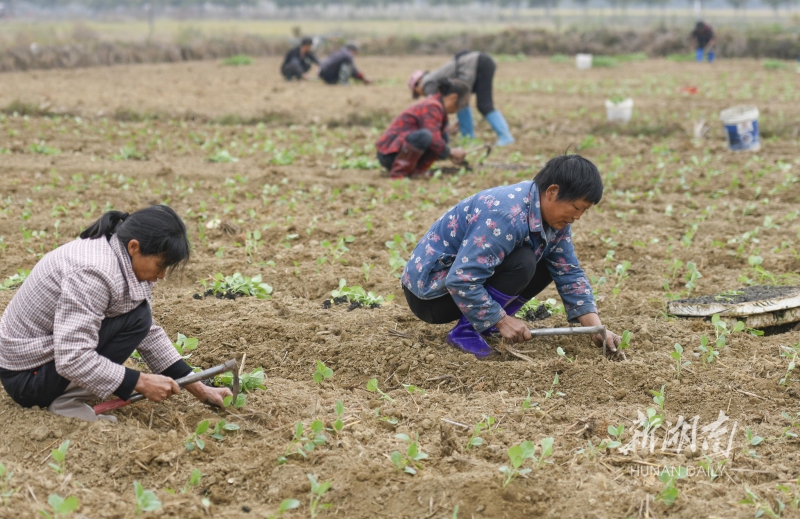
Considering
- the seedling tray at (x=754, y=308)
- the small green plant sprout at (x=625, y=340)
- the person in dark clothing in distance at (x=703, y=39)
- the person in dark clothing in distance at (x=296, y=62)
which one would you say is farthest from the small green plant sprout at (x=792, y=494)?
the person in dark clothing in distance at (x=703, y=39)

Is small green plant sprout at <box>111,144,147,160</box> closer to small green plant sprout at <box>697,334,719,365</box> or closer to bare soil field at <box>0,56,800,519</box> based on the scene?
bare soil field at <box>0,56,800,519</box>

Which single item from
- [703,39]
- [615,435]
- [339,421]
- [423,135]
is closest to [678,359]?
[615,435]

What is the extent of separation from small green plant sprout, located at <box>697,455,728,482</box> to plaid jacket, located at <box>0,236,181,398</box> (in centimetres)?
219

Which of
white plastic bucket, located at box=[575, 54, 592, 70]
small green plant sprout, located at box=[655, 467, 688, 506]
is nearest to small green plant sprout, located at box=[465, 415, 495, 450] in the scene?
small green plant sprout, located at box=[655, 467, 688, 506]

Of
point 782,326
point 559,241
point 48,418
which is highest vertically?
point 559,241

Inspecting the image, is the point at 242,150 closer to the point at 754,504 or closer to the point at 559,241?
the point at 559,241

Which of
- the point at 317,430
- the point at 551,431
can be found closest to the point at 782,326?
the point at 551,431

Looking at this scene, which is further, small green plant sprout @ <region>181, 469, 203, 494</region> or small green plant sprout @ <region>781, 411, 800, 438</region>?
small green plant sprout @ <region>781, 411, 800, 438</region>

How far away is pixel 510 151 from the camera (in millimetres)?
9688

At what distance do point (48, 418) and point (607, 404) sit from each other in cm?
233

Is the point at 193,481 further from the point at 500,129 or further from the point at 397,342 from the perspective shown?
the point at 500,129

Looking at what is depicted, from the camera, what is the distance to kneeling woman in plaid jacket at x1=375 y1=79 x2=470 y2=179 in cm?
769

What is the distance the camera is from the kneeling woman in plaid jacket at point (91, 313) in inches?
112

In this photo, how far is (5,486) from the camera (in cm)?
261
